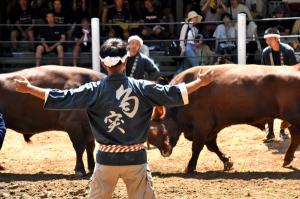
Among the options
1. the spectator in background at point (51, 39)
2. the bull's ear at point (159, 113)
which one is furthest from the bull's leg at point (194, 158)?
the spectator in background at point (51, 39)

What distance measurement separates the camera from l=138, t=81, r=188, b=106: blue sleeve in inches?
214

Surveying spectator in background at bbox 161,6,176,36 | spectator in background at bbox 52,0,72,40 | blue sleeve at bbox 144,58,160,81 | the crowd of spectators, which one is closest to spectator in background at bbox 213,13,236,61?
the crowd of spectators

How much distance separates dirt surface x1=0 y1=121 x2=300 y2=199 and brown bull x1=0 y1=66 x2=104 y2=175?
0.60 metres

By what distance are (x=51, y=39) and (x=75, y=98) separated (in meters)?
10.1

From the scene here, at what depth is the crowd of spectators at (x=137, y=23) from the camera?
48.8 ft

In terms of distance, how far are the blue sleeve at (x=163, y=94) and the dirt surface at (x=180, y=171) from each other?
7.71ft

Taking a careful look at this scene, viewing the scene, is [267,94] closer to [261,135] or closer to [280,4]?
[261,135]

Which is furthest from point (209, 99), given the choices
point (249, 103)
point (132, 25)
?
point (132, 25)

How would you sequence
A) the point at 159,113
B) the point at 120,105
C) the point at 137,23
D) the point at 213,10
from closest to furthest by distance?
1. the point at 120,105
2. the point at 159,113
3. the point at 137,23
4. the point at 213,10

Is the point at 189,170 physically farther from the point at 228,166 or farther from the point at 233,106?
the point at 233,106

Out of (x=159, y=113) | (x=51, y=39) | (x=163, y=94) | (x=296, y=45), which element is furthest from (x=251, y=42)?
(x=163, y=94)

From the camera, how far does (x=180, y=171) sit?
970cm


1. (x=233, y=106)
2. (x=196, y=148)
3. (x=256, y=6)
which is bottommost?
(x=196, y=148)

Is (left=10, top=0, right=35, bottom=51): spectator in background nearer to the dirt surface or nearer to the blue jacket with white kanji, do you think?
the dirt surface
